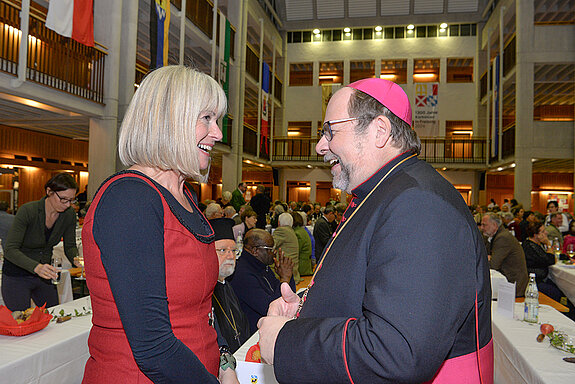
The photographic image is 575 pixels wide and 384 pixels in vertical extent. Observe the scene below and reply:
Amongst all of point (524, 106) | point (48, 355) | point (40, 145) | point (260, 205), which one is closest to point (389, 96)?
point (48, 355)

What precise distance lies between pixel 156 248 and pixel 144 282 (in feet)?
0.29

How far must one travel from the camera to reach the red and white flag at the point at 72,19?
23.3ft

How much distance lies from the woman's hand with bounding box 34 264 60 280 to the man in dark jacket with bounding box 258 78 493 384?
258 cm

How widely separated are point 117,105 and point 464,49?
61.8 ft

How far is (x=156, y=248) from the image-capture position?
3.46 ft

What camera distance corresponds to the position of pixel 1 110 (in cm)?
934

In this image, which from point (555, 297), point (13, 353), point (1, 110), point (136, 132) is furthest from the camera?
point (1, 110)

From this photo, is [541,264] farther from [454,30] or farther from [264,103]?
[454,30]

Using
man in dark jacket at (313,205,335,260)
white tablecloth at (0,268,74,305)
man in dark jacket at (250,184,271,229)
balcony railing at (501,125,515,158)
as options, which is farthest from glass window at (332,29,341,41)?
white tablecloth at (0,268,74,305)

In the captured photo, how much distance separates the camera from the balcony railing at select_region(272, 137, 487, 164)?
2047 cm

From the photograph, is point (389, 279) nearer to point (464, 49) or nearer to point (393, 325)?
point (393, 325)

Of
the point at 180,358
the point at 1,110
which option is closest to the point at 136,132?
the point at 180,358

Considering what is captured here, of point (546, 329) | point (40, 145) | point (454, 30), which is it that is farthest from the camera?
point (454, 30)

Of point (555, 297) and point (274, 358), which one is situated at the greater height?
point (274, 358)
